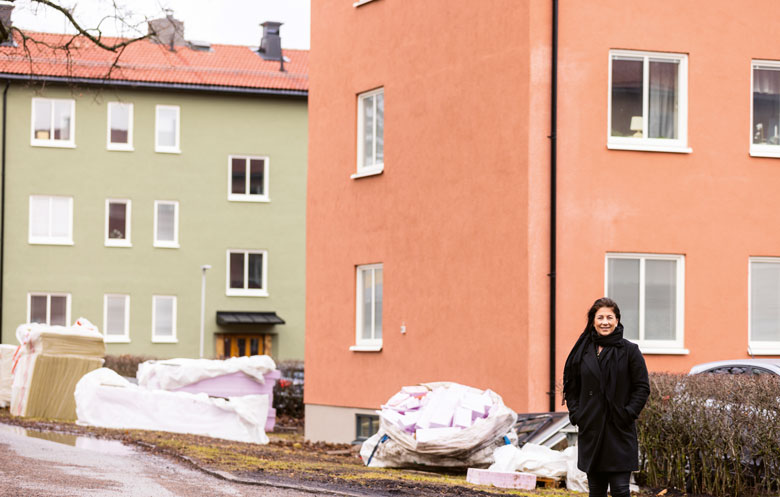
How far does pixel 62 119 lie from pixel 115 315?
24.6 feet

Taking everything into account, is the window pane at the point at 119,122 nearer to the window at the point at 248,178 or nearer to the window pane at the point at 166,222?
the window pane at the point at 166,222

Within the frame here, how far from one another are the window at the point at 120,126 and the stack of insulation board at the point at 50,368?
24.5m

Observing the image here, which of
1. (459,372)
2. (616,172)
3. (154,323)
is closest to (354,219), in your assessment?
(459,372)

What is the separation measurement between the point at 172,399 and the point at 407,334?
4.06 meters

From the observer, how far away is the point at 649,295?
18.6 meters

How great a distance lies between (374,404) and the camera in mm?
21828

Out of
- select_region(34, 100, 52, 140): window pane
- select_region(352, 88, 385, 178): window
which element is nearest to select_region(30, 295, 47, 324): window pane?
select_region(34, 100, 52, 140): window pane

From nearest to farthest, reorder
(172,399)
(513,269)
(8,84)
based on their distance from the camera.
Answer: (513,269)
(172,399)
(8,84)

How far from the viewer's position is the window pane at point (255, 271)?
47406mm

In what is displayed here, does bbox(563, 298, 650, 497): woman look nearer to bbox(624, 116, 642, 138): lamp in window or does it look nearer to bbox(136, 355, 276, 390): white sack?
bbox(624, 116, 642, 138): lamp in window

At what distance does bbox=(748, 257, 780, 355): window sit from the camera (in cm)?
1895

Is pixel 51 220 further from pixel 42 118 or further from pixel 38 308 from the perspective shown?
pixel 42 118

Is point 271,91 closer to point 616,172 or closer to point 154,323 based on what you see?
point 154,323

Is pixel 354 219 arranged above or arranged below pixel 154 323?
above
